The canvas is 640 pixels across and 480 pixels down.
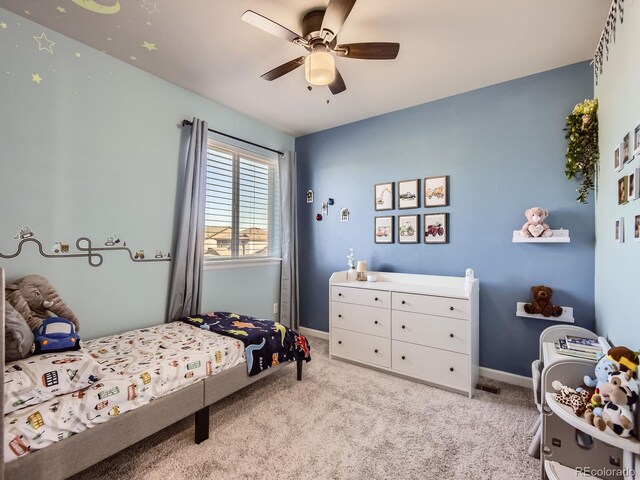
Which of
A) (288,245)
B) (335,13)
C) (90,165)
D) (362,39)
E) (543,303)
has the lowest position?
(543,303)

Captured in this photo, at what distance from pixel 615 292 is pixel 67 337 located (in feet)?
10.5

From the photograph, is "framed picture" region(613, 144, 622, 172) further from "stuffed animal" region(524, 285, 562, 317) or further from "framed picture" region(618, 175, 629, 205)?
"stuffed animal" region(524, 285, 562, 317)

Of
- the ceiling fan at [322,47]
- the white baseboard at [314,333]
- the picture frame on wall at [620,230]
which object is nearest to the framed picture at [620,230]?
the picture frame on wall at [620,230]

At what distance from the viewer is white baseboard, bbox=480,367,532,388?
267 cm

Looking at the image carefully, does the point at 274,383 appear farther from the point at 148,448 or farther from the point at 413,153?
the point at 413,153

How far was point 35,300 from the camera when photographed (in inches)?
76.5

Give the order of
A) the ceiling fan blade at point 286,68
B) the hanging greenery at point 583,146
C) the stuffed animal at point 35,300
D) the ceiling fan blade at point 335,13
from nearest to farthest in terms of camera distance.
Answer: the ceiling fan blade at point 335,13
the stuffed animal at point 35,300
the ceiling fan blade at point 286,68
the hanging greenery at point 583,146

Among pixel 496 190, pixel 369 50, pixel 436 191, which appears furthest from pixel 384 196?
pixel 369 50

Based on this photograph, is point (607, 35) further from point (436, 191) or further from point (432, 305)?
point (432, 305)

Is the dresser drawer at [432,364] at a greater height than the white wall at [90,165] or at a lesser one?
lesser

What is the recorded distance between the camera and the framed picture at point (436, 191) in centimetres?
308

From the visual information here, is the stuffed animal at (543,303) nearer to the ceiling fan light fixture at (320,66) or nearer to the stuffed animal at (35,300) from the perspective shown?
the ceiling fan light fixture at (320,66)

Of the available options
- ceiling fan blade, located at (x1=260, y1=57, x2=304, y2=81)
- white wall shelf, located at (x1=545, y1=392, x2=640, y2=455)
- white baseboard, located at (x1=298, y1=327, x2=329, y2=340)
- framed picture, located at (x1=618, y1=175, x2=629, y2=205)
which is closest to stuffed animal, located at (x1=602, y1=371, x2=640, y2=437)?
white wall shelf, located at (x1=545, y1=392, x2=640, y2=455)

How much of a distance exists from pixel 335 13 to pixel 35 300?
2.52 m
